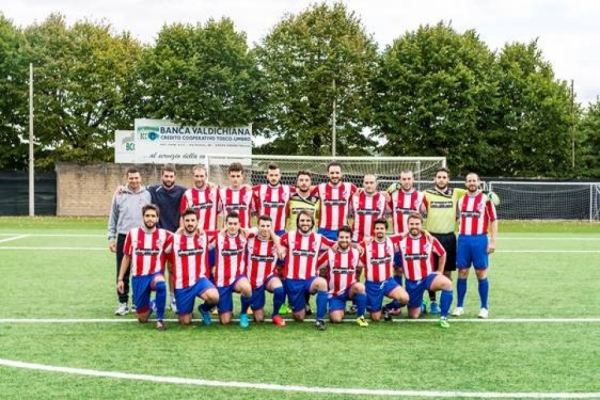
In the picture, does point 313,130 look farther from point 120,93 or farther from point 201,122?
point 120,93

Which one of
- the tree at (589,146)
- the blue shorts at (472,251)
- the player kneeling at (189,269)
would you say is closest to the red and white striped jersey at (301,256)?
the player kneeling at (189,269)

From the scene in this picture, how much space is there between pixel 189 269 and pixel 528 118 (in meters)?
27.2

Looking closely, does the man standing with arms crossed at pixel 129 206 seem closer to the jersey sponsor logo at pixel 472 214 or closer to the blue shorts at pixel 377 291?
the blue shorts at pixel 377 291

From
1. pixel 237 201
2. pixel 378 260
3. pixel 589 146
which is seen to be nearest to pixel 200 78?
pixel 589 146

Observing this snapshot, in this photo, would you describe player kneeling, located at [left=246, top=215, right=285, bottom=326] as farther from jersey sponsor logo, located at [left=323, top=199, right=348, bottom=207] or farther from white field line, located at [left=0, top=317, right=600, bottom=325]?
jersey sponsor logo, located at [left=323, top=199, right=348, bottom=207]

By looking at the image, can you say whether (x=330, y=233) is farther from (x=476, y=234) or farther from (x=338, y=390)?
(x=338, y=390)

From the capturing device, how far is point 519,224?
24.3 m

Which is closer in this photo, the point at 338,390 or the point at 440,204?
the point at 338,390

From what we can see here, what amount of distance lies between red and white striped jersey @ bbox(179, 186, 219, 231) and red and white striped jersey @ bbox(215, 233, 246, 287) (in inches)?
26.4

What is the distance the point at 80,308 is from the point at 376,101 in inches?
935

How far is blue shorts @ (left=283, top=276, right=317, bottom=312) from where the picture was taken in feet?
23.6

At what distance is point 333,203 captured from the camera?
823 centimetres

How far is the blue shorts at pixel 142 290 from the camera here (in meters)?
7.00

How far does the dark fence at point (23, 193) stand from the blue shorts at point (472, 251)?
900 inches
